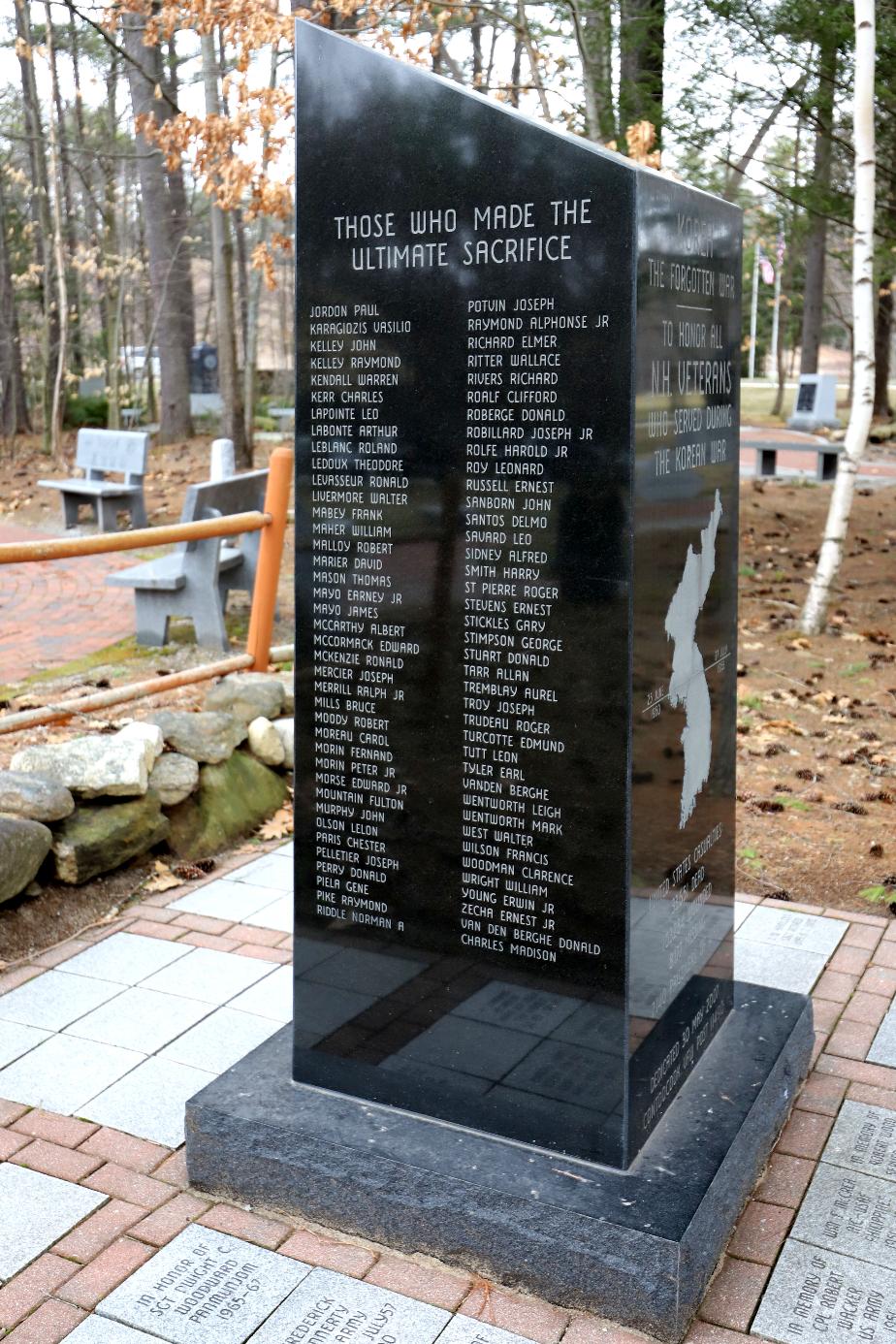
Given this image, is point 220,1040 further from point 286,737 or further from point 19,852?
point 286,737

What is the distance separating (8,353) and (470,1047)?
20.9 meters

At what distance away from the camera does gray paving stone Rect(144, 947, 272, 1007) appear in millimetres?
4062

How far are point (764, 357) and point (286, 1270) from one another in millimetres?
59303

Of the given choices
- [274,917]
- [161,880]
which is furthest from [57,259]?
[274,917]

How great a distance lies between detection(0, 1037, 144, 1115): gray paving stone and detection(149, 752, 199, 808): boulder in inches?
59.7

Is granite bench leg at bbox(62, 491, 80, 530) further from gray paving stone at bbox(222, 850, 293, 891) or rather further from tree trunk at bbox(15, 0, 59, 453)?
gray paving stone at bbox(222, 850, 293, 891)

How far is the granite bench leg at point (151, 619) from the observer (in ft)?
25.9

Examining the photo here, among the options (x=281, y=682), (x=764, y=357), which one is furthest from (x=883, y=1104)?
(x=764, y=357)

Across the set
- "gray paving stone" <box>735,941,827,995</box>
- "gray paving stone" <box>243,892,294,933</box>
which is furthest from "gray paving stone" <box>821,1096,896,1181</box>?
"gray paving stone" <box>243,892,294,933</box>

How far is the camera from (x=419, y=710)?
2963 mm

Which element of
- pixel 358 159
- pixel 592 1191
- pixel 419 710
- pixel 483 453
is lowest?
pixel 592 1191

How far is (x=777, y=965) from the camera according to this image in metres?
4.31

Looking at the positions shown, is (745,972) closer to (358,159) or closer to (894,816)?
(894,816)

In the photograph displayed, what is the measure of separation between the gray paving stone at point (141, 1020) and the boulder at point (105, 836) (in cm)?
78
